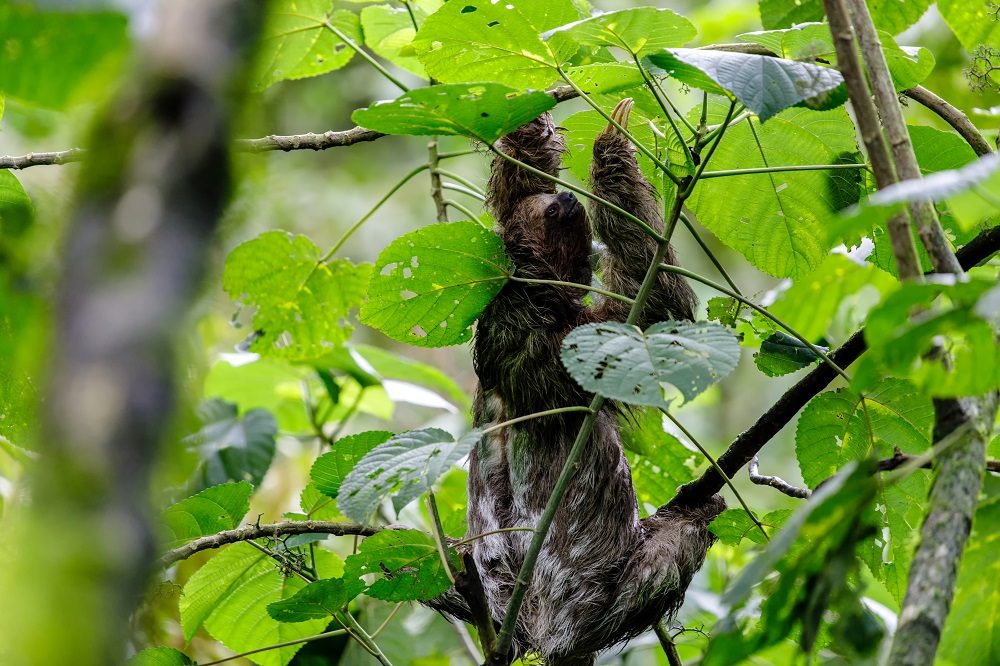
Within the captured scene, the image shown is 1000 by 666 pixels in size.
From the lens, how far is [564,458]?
3.55 meters

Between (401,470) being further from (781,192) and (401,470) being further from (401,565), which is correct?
(781,192)

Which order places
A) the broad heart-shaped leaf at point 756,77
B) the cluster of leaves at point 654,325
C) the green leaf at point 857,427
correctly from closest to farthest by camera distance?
the cluster of leaves at point 654,325
the broad heart-shaped leaf at point 756,77
the green leaf at point 857,427

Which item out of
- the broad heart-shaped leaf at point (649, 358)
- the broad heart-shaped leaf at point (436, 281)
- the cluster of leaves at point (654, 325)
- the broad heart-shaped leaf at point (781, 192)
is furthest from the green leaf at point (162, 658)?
the broad heart-shaped leaf at point (781, 192)

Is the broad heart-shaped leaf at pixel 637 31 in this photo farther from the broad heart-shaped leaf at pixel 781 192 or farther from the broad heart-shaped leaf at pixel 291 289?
the broad heart-shaped leaf at pixel 291 289

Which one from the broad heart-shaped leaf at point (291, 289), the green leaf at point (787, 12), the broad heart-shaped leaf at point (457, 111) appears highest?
the green leaf at point (787, 12)

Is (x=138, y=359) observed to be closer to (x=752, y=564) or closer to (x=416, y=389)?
(x=752, y=564)

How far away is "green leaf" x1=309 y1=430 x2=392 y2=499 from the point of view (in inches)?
107

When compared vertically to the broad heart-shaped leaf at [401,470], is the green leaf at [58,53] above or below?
above

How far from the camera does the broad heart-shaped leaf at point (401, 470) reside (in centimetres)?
196

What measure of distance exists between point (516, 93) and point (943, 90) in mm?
5569

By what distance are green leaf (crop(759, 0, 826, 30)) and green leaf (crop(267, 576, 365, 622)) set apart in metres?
2.66

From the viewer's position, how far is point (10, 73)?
1.29 meters

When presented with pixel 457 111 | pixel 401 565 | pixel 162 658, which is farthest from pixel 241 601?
pixel 457 111

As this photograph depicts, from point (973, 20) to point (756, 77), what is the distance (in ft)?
4.85
